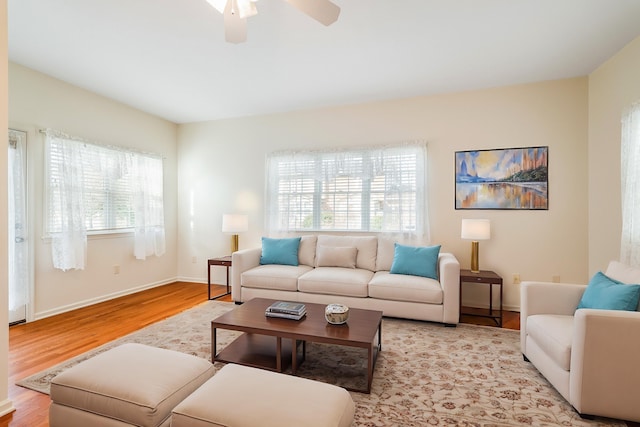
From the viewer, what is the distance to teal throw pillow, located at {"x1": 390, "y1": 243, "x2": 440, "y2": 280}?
11.7ft

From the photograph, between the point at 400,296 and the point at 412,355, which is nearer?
the point at 412,355

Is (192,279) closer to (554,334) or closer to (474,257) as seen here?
(474,257)

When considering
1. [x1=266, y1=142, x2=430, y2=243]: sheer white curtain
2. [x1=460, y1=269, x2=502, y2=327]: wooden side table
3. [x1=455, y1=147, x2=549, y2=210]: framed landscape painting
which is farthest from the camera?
[x1=266, y1=142, x2=430, y2=243]: sheer white curtain

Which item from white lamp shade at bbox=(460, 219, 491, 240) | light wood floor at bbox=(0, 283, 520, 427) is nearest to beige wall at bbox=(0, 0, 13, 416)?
light wood floor at bbox=(0, 283, 520, 427)

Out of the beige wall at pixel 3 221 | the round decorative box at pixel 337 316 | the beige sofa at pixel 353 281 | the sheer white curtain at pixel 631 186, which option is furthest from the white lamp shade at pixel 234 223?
the sheer white curtain at pixel 631 186

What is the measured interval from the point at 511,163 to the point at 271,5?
317 centimetres

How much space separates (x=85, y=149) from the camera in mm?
3971

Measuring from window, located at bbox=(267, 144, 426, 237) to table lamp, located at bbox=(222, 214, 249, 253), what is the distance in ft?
1.28

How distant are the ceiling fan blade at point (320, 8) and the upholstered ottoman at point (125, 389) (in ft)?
6.55

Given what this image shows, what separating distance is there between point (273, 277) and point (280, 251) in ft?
1.61

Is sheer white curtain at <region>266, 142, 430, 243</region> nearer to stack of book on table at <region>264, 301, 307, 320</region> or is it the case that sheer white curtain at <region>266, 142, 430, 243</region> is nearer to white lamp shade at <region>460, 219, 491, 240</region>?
white lamp shade at <region>460, 219, 491, 240</region>

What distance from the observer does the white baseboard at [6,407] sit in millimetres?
1837

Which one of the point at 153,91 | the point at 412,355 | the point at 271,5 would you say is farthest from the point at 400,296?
the point at 153,91

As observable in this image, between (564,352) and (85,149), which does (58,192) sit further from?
(564,352)
